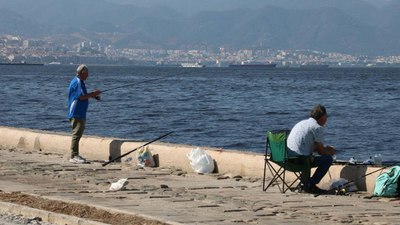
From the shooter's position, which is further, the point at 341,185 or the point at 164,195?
the point at 341,185

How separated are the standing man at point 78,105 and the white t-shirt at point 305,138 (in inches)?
155

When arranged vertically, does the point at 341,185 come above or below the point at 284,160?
below

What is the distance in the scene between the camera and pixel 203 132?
35719 mm

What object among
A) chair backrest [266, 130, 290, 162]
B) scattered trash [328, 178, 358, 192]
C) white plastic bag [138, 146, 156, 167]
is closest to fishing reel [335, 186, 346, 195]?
scattered trash [328, 178, 358, 192]

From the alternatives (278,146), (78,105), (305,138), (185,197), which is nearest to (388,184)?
(305,138)

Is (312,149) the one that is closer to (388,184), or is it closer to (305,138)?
(305,138)

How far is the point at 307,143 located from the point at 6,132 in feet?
24.2

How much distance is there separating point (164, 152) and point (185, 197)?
3.61 meters

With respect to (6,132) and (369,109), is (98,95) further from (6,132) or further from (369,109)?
(369,109)

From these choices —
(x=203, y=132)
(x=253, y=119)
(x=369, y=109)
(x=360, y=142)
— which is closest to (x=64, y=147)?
(x=360, y=142)

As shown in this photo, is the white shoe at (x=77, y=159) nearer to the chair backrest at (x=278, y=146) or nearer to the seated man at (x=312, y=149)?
the chair backrest at (x=278, y=146)

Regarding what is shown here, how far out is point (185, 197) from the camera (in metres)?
Answer: 11.9

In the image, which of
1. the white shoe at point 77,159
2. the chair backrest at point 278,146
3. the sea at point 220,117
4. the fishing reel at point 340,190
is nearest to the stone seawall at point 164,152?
the fishing reel at point 340,190

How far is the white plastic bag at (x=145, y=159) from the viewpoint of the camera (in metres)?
15.4
